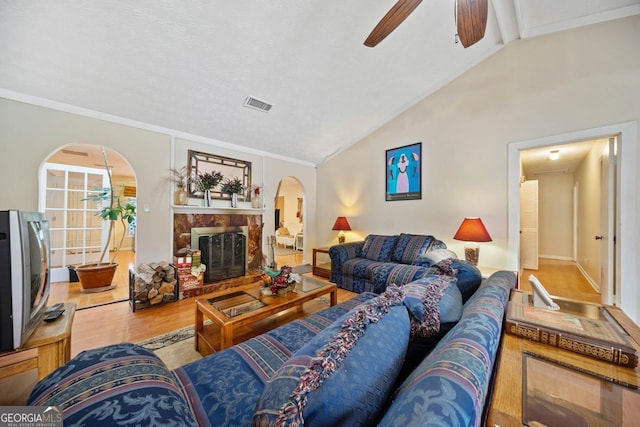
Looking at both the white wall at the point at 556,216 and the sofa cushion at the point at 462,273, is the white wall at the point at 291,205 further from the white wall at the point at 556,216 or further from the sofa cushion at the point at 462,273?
the white wall at the point at 556,216

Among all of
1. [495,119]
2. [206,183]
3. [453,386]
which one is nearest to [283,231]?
[206,183]

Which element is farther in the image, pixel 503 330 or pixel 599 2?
pixel 599 2

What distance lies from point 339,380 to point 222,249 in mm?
3596

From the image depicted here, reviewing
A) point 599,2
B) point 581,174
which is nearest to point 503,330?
point 599,2

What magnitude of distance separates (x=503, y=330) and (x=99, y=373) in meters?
1.48

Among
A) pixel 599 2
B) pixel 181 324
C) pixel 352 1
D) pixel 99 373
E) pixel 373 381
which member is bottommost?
pixel 181 324

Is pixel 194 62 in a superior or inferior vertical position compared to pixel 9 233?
superior

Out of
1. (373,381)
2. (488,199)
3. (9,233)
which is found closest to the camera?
(373,381)

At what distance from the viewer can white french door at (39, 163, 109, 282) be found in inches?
151

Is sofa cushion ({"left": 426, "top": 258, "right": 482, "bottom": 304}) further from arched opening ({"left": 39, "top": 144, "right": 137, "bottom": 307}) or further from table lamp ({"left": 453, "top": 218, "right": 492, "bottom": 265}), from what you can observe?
arched opening ({"left": 39, "top": 144, "right": 137, "bottom": 307})

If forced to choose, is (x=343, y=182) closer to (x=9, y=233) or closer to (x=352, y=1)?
(x=352, y=1)

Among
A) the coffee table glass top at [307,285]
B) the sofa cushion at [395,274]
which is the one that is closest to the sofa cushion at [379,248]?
the sofa cushion at [395,274]

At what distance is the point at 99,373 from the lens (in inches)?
29.2

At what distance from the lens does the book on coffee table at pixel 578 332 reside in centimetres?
68
